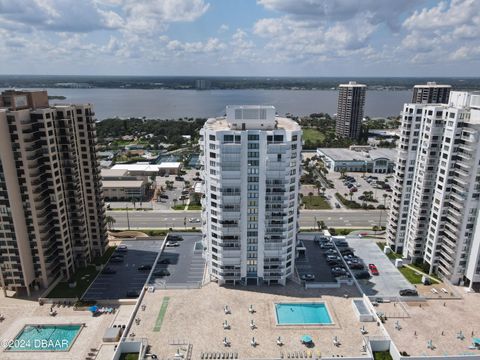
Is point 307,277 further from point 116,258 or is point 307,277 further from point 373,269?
point 116,258

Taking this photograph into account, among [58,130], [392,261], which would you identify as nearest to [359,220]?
[392,261]

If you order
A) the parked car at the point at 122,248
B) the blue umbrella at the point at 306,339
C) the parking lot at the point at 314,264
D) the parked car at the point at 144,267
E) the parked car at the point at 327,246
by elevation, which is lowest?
the parked car at the point at 144,267

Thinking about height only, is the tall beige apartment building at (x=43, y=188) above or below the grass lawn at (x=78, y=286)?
above

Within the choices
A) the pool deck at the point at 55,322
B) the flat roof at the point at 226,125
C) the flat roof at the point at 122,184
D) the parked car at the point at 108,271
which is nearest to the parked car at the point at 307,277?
the flat roof at the point at 226,125

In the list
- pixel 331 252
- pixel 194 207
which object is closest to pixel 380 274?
pixel 331 252

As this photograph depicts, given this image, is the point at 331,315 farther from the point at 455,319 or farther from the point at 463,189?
the point at 463,189

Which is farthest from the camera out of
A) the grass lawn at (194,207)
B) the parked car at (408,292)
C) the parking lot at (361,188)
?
the parking lot at (361,188)

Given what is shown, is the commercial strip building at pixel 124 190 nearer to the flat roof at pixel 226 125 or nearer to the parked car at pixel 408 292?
the flat roof at pixel 226 125
